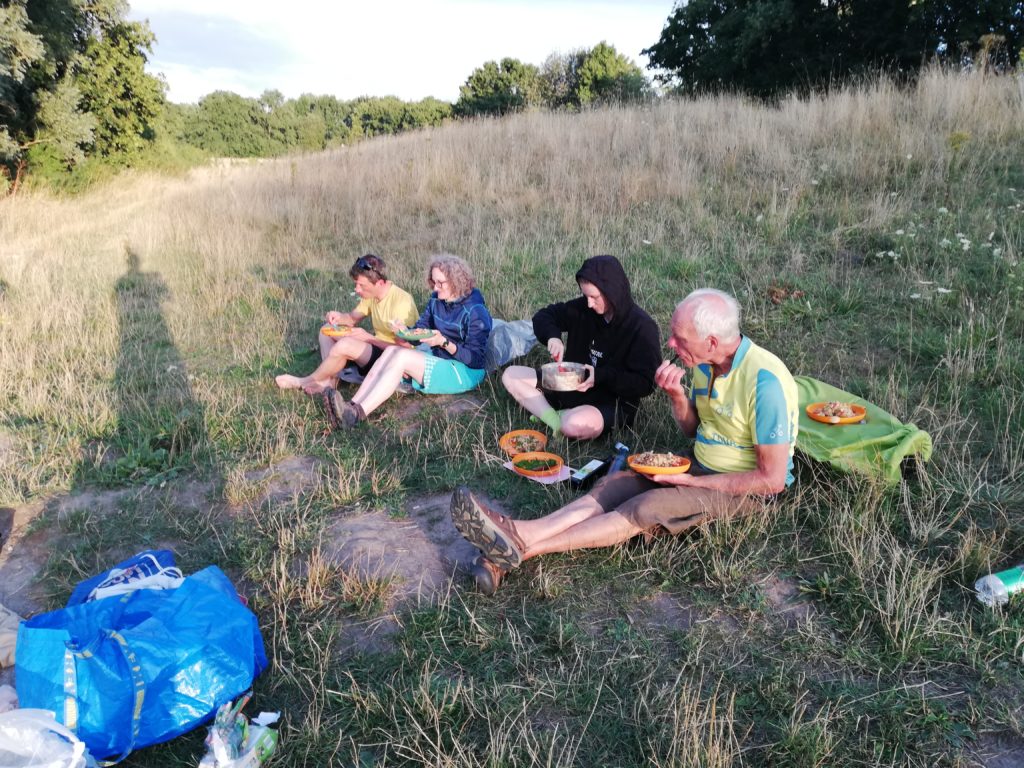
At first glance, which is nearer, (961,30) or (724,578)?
(724,578)

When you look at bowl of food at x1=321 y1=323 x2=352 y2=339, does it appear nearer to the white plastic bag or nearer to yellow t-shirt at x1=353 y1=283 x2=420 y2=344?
yellow t-shirt at x1=353 y1=283 x2=420 y2=344

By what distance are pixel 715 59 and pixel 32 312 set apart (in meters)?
19.3

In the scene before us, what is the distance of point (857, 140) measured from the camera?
867cm

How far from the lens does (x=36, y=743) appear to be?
6.67 ft

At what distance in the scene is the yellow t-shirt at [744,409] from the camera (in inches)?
122

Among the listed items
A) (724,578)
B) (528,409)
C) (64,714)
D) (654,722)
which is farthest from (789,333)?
(64,714)

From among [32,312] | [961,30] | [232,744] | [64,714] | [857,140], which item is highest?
[961,30]

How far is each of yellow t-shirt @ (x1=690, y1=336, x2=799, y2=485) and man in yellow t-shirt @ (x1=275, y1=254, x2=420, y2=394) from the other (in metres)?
2.67

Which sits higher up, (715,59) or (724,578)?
(715,59)

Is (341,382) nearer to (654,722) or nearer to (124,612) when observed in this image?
(124,612)

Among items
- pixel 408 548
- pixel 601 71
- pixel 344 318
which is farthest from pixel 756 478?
pixel 601 71

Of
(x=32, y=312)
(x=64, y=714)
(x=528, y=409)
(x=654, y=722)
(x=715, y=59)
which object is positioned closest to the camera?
(x=64, y=714)

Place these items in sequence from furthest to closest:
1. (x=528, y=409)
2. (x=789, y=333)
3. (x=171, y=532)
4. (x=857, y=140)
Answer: (x=857, y=140)
(x=789, y=333)
(x=528, y=409)
(x=171, y=532)

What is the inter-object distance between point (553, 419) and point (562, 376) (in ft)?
1.40
